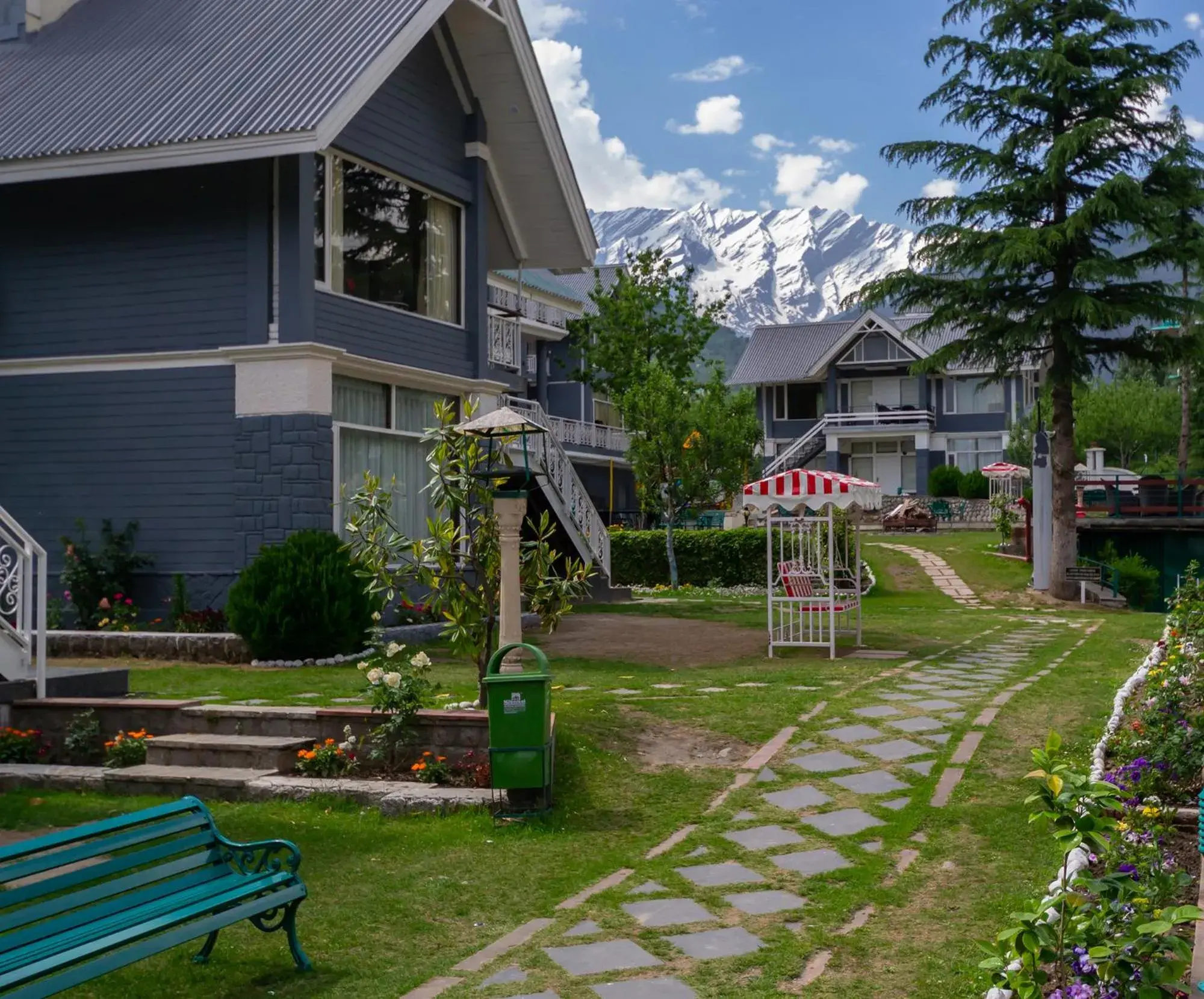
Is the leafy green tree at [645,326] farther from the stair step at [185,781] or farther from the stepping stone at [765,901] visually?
the stepping stone at [765,901]

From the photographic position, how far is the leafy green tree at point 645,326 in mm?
37344

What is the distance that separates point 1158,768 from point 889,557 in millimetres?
24870

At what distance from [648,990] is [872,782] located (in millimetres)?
3785

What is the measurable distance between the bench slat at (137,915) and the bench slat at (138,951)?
56 millimetres

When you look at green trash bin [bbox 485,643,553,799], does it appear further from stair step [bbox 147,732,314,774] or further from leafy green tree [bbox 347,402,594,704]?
stair step [bbox 147,732,314,774]

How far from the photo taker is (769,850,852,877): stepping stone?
23.6ft

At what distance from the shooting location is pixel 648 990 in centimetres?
548

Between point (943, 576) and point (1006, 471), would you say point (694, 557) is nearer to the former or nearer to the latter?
point (943, 576)

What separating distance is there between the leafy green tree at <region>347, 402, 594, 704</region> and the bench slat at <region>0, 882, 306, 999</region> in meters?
3.95

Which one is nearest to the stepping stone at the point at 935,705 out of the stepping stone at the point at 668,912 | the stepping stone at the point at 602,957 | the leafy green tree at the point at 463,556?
the leafy green tree at the point at 463,556

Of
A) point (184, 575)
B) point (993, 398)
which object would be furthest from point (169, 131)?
point (993, 398)

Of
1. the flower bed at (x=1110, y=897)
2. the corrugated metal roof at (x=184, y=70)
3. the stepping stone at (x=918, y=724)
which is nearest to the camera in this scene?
the flower bed at (x=1110, y=897)

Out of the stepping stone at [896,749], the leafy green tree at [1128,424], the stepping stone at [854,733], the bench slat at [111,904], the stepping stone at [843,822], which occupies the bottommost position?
the stepping stone at [843,822]

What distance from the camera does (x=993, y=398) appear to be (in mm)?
57406
